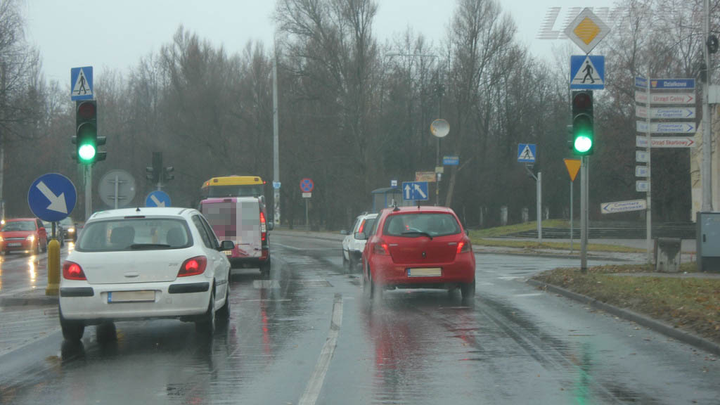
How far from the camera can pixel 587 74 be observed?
1662cm

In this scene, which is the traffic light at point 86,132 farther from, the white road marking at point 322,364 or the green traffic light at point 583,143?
the green traffic light at point 583,143

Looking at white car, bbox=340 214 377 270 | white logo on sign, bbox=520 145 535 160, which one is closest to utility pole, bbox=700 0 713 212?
white logo on sign, bbox=520 145 535 160

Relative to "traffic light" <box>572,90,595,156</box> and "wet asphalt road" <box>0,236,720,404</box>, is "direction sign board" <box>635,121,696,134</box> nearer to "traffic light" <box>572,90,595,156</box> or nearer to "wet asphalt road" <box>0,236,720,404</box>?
"traffic light" <box>572,90,595,156</box>

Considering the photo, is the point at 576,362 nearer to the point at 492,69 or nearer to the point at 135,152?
the point at 492,69

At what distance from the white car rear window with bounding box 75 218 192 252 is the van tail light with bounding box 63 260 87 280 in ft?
0.87

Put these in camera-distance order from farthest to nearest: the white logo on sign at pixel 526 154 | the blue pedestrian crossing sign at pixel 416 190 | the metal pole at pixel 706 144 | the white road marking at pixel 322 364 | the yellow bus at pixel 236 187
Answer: the yellow bus at pixel 236 187 → the blue pedestrian crossing sign at pixel 416 190 → the white logo on sign at pixel 526 154 → the metal pole at pixel 706 144 → the white road marking at pixel 322 364

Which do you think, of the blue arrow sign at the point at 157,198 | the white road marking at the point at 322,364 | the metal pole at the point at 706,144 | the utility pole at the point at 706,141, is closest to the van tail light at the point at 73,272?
the white road marking at the point at 322,364

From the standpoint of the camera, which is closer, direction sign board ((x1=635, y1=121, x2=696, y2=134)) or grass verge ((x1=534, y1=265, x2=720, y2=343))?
grass verge ((x1=534, y1=265, x2=720, y2=343))

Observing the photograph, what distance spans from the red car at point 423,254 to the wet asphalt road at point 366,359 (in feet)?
1.57

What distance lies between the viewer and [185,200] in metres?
66.6

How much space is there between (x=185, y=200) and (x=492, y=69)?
2661cm

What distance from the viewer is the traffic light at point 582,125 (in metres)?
15.9

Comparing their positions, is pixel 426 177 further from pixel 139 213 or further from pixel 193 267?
pixel 193 267

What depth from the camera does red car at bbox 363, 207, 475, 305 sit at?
1406cm
